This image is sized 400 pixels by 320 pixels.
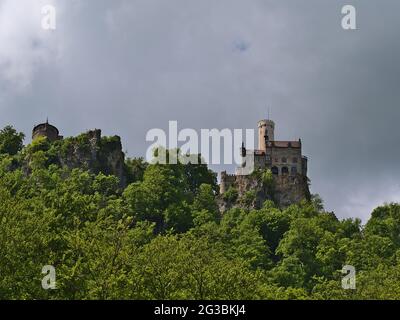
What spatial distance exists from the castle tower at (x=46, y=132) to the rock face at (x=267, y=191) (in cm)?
2862

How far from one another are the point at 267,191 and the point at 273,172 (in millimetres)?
15300

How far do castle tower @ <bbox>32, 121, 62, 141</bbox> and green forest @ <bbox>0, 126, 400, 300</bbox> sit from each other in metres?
2.63

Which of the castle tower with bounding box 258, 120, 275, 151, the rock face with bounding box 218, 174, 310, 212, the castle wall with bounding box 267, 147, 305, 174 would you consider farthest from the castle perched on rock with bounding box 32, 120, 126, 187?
the castle tower with bounding box 258, 120, 275, 151

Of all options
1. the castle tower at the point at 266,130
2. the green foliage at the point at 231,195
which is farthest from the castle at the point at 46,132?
the castle tower at the point at 266,130

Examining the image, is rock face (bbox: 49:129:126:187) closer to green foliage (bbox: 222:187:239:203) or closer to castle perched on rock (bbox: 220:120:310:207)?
green foliage (bbox: 222:187:239:203)

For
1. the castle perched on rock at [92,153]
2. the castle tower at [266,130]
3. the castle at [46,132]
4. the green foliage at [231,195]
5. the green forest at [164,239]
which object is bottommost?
the green forest at [164,239]

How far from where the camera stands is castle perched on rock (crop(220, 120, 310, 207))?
111812 mm

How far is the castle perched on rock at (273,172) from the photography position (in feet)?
367

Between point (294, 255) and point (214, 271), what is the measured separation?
41161 millimetres

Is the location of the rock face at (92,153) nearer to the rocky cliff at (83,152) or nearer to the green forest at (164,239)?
the rocky cliff at (83,152)
